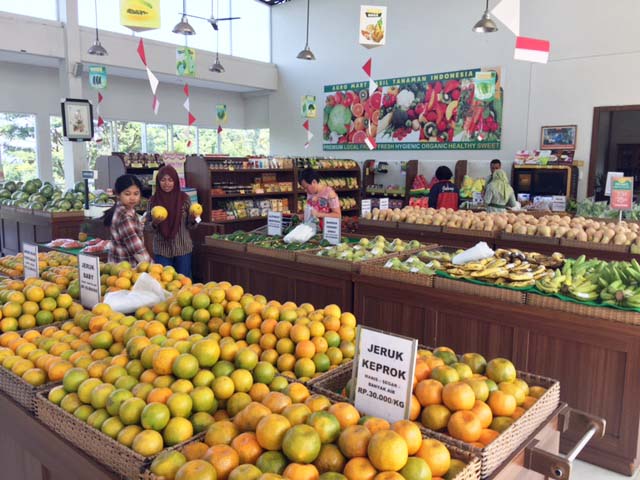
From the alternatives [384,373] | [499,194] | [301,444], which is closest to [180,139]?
[499,194]

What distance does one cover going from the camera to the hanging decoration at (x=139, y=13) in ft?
19.6

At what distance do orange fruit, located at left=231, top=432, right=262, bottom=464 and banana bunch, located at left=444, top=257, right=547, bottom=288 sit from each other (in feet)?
8.04

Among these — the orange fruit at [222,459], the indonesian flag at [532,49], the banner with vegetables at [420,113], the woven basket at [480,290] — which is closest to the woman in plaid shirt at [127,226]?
the woven basket at [480,290]

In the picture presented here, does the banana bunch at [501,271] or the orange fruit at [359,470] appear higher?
the banana bunch at [501,271]

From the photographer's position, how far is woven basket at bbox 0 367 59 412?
2.04 metres

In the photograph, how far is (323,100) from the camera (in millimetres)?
14141

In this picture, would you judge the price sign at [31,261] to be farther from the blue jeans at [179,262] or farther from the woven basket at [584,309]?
the woven basket at [584,309]

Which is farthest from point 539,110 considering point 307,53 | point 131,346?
point 131,346

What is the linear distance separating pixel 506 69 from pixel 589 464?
9.09m

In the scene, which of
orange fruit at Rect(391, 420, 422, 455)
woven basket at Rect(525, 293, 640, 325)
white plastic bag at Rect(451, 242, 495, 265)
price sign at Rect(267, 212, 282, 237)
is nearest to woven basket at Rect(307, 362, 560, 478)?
orange fruit at Rect(391, 420, 422, 455)

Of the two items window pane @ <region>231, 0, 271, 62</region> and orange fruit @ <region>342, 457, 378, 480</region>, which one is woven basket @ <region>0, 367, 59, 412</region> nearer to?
orange fruit @ <region>342, 457, 378, 480</region>

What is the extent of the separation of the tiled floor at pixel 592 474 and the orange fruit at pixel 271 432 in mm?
2290

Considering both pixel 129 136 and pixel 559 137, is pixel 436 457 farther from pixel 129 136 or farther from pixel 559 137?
pixel 129 136

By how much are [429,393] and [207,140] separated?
14.8 meters
